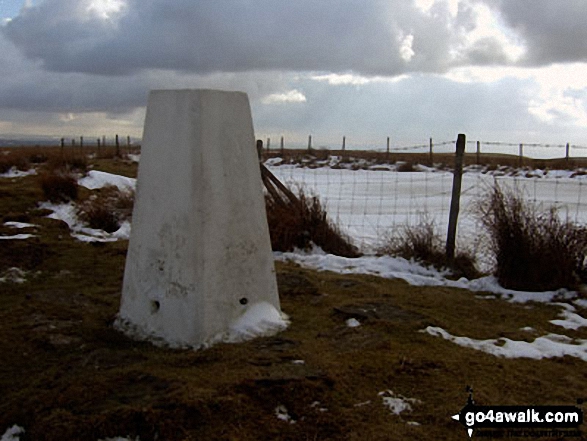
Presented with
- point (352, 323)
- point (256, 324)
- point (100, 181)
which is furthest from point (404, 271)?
point (100, 181)

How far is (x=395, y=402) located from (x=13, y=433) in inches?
80.3

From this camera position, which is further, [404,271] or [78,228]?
[78,228]

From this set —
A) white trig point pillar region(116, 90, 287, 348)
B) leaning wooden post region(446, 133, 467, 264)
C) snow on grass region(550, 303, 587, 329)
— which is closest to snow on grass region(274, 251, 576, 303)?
leaning wooden post region(446, 133, 467, 264)

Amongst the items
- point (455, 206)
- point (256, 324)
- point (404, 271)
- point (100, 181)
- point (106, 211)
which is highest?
point (455, 206)

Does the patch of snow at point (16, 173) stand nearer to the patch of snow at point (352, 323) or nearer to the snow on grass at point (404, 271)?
the snow on grass at point (404, 271)

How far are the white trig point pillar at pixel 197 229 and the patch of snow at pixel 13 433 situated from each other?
1.23 meters

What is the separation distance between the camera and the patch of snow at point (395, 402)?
131 inches

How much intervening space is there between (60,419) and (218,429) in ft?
2.68

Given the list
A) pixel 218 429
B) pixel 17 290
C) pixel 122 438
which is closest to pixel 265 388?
pixel 218 429

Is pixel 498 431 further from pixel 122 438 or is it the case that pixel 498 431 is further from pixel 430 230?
pixel 430 230

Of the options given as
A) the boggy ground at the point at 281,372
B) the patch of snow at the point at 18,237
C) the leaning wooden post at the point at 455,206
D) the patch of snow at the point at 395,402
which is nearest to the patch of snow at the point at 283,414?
the boggy ground at the point at 281,372

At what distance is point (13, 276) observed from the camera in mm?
6035

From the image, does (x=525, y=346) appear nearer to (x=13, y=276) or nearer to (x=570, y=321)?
(x=570, y=321)

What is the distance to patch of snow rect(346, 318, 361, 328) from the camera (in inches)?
186
